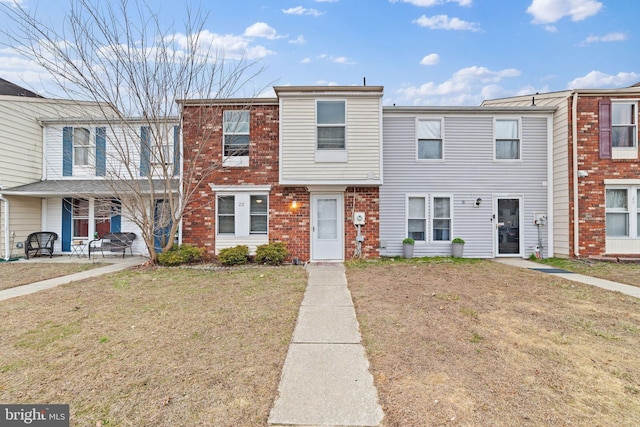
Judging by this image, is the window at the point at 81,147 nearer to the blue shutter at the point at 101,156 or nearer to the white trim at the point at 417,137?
the blue shutter at the point at 101,156

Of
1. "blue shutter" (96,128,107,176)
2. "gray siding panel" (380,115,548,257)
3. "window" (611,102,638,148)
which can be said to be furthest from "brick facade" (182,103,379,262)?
"window" (611,102,638,148)

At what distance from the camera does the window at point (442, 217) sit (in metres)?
10.1

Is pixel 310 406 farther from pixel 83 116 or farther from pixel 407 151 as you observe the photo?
pixel 83 116

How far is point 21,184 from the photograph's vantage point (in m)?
10.5

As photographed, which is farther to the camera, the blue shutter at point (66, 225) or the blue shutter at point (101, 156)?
the blue shutter at point (66, 225)

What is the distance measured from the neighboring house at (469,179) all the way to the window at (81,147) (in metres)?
11.2

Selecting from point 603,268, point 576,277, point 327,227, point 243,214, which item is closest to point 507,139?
point 603,268

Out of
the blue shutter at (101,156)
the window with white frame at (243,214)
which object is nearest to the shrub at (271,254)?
the window with white frame at (243,214)

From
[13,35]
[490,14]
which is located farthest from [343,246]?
[490,14]

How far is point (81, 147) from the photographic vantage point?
11188mm

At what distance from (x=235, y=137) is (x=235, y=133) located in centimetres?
14

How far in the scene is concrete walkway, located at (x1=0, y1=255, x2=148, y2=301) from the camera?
6.09 metres

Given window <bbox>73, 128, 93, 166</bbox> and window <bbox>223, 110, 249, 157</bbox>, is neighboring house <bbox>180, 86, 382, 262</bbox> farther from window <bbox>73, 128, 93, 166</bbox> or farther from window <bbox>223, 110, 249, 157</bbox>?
window <bbox>73, 128, 93, 166</bbox>

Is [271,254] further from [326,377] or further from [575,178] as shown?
[575,178]
